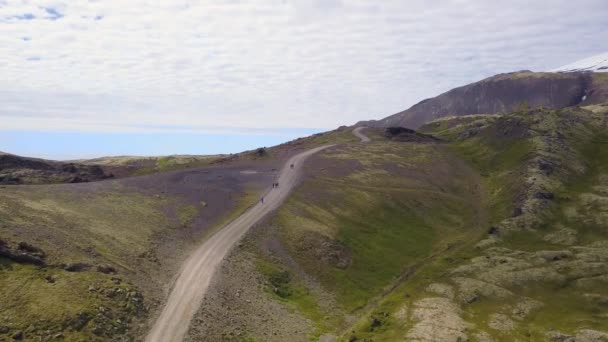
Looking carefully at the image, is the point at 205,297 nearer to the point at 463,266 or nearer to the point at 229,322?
the point at 229,322

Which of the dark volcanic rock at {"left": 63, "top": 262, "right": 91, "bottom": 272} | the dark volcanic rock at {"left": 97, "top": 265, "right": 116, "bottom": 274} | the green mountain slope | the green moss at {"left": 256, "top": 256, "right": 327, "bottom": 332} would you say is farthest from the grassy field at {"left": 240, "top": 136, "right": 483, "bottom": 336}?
the dark volcanic rock at {"left": 63, "top": 262, "right": 91, "bottom": 272}

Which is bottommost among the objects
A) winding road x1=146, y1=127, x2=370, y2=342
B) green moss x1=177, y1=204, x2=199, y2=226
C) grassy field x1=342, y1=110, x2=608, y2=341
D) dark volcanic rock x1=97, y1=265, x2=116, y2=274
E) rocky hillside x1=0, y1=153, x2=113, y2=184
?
grassy field x1=342, y1=110, x2=608, y2=341

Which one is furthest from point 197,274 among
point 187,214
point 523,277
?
point 523,277

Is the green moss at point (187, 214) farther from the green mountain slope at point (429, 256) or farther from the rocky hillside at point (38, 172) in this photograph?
the rocky hillside at point (38, 172)

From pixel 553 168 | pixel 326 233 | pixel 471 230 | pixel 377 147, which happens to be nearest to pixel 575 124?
pixel 553 168

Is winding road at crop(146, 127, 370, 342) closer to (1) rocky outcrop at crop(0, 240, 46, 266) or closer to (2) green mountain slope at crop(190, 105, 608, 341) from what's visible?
(2) green mountain slope at crop(190, 105, 608, 341)

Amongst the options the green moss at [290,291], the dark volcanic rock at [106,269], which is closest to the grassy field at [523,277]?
the green moss at [290,291]

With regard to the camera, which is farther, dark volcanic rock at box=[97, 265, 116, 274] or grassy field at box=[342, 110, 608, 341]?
grassy field at box=[342, 110, 608, 341]

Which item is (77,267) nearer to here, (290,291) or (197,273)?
(197,273)
